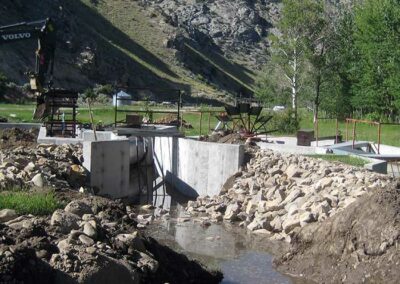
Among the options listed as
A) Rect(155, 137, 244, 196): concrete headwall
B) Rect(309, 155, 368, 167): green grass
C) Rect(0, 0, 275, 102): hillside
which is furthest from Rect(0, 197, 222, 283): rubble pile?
Rect(0, 0, 275, 102): hillside

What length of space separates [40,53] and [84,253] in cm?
1643

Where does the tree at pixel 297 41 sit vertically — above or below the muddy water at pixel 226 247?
above

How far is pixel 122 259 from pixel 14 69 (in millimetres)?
54534

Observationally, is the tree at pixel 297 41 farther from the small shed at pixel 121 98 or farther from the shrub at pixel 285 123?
the shrub at pixel 285 123

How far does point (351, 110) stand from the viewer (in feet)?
163

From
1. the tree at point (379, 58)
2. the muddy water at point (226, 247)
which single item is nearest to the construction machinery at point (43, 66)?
the muddy water at point (226, 247)

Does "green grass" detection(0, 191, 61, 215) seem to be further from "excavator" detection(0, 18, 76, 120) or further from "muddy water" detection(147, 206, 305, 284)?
"excavator" detection(0, 18, 76, 120)

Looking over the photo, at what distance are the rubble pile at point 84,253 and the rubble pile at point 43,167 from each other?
12.1 feet

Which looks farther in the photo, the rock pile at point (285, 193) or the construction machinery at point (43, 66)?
the construction machinery at point (43, 66)

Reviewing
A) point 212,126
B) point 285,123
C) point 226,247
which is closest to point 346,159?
point 226,247

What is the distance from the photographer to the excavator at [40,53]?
2430cm

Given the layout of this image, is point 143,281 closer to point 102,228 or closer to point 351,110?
point 102,228

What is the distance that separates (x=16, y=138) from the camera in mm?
24297

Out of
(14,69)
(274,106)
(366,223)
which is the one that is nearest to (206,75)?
(14,69)
